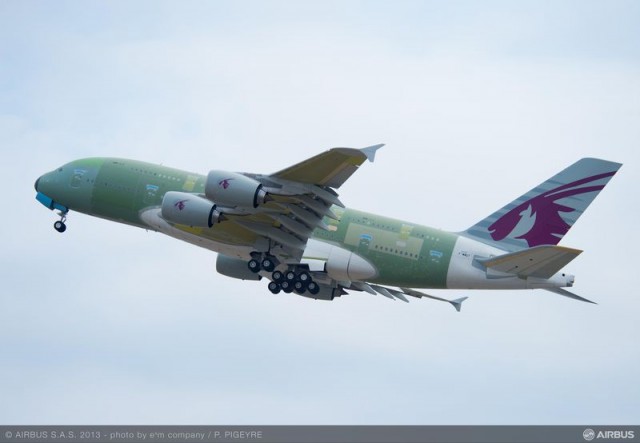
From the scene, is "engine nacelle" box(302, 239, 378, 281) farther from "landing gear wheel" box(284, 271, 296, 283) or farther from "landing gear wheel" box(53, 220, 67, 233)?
"landing gear wheel" box(53, 220, 67, 233)

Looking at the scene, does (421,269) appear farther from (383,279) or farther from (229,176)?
(229,176)

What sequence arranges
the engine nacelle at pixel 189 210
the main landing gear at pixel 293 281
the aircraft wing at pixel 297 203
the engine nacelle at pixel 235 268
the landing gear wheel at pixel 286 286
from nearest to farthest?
1. the aircraft wing at pixel 297 203
2. the engine nacelle at pixel 189 210
3. the main landing gear at pixel 293 281
4. the landing gear wheel at pixel 286 286
5. the engine nacelle at pixel 235 268

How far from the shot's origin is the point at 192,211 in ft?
178

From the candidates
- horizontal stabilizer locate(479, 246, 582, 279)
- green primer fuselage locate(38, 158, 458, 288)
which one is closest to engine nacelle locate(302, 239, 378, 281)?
green primer fuselage locate(38, 158, 458, 288)

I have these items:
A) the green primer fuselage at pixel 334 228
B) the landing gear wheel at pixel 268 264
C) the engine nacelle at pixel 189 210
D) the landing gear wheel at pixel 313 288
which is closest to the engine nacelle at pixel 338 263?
the green primer fuselage at pixel 334 228

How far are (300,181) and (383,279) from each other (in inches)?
266

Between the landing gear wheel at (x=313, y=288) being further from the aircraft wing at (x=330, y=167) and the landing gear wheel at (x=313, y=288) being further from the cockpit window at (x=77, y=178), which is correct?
the cockpit window at (x=77, y=178)

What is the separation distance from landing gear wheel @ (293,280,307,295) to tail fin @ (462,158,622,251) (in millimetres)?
7460

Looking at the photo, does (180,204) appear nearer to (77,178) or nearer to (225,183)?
(225,183)

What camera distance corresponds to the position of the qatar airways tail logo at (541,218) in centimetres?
5741

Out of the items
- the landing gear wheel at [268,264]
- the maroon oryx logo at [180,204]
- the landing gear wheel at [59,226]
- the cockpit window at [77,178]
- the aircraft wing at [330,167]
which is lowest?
the landing gear wheel at [268,264]
